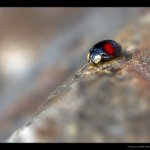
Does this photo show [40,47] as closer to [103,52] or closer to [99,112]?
[103,52]

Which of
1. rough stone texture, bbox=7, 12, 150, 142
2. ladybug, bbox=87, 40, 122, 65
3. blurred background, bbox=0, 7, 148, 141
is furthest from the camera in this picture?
→ blurred background, bbox=0, 7, 148, 141

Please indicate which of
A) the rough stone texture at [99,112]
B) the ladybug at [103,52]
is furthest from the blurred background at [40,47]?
the rough stone texture at [99,112]

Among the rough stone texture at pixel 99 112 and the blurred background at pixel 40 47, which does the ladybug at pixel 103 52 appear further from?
the blurred background at pixel 40 47

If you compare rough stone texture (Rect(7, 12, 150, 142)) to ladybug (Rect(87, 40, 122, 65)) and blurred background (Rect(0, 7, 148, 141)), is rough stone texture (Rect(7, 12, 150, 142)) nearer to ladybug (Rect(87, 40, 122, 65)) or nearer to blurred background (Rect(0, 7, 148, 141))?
ladybug (Rect(87, 40, 122, 65))

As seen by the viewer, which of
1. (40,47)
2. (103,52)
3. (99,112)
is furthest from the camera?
(40,47)

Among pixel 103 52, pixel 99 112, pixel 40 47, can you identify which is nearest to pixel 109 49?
pixel 103 52

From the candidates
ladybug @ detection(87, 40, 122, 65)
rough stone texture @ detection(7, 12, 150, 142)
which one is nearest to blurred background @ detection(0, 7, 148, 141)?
ladybug @ detection(87, 40, 122, 65)

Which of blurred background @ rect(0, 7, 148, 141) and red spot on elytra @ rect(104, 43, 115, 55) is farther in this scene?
blurred background @ rect(0, 7, 148, 141)
